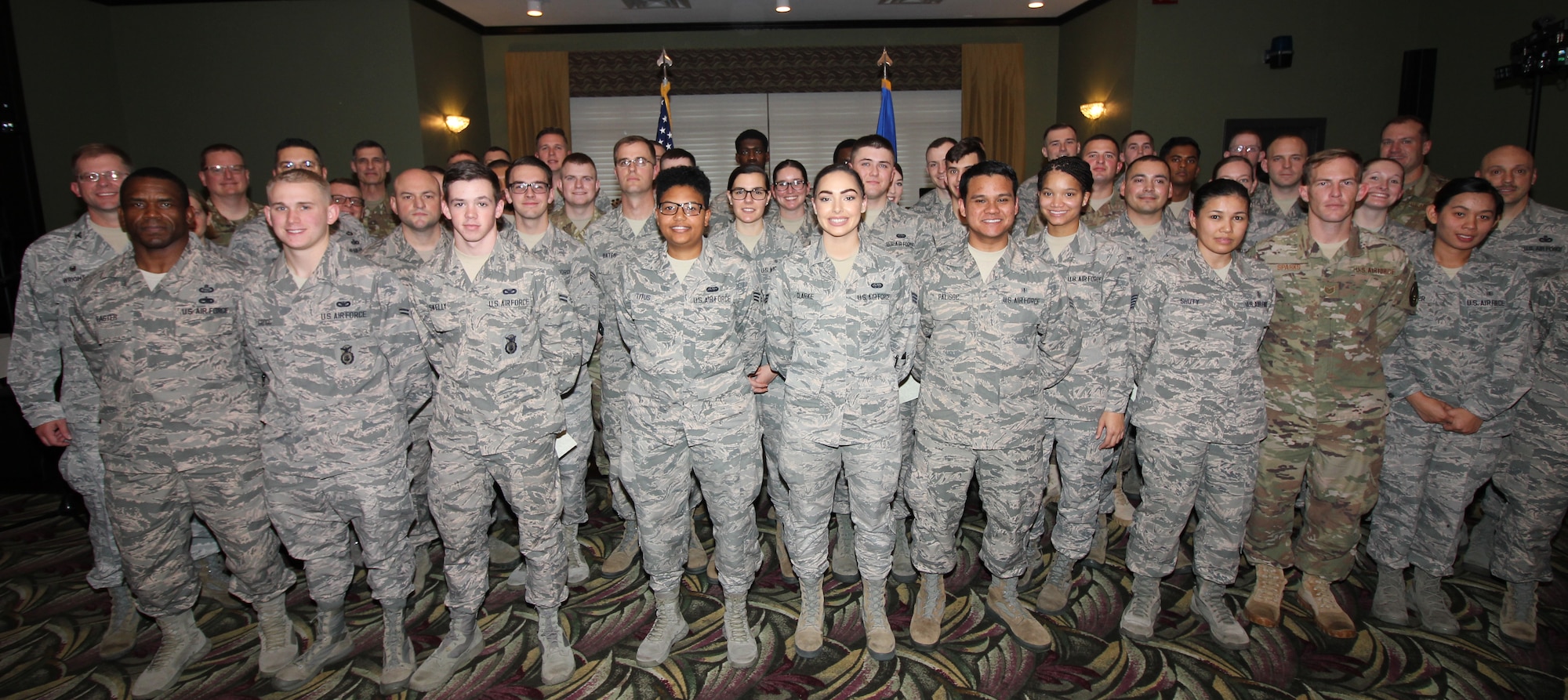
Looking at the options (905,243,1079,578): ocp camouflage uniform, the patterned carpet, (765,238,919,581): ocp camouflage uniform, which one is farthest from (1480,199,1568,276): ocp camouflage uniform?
(765,238,919,581): ocp camouflage uniform

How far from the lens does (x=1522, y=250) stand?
3.43m

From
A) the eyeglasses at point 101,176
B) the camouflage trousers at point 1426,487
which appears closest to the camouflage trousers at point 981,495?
the camouflage trousers at point 1426,487

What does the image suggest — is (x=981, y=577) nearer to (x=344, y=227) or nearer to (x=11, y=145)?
(x=344, y=227)

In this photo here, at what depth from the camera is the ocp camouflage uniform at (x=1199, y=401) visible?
2.83 meters

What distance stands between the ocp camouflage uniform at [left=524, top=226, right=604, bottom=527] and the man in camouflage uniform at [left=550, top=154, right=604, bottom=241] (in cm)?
36

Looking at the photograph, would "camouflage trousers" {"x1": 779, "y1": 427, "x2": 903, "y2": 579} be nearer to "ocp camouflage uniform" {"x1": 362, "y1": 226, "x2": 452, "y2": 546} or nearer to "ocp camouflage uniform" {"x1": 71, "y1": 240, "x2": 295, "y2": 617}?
"ocp camouflage uniform" {"x1": 362, "y1": 226, "x2": 452, "y2": 546}

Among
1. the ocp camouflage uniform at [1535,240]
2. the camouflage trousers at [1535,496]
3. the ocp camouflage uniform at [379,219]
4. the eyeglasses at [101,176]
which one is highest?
the eyeglasses at [101,176]

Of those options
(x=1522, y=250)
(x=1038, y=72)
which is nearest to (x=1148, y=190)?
(x=1522, y=250)

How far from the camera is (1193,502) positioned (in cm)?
299

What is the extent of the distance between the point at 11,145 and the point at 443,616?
6.34 metres

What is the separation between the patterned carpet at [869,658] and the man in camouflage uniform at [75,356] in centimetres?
35

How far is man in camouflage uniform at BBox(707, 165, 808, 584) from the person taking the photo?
300 cm

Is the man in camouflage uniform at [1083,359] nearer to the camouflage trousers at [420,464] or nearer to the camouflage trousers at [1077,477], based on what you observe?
the camouflage trousers at [1077,477]

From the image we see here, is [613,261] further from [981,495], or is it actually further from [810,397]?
[981,495]
